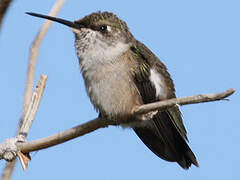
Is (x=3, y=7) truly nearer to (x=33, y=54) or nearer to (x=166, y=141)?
(x=33, y=54)

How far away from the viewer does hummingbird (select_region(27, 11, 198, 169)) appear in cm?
380

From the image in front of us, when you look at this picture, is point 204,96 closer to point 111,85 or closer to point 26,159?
point 26,159

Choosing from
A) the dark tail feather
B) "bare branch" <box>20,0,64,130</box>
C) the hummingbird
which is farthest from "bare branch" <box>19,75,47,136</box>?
the dark tail feather

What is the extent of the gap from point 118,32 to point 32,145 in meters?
2.10

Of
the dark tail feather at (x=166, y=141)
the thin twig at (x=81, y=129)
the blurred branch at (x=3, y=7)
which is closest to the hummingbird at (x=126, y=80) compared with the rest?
the dark tail feather at (x=166, y=141)

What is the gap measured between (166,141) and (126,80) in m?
0.90

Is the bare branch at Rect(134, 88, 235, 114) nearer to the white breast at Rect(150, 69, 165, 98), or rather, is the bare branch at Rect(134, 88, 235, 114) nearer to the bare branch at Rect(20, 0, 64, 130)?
the bare branch at Rect(20, 0, 64, 130)

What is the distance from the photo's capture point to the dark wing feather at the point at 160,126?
4055 mm

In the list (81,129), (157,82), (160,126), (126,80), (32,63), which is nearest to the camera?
(32,63)

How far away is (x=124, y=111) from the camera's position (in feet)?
12.3

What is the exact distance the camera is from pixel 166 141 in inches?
167

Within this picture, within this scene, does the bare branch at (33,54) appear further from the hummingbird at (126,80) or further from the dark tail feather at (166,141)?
the dark tail feather at (166,141)

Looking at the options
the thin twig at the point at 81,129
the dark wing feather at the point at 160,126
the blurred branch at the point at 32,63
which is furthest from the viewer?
the dark wing feather at the point at 160,126

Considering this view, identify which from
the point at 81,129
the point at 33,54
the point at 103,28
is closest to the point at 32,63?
the point at 33,54
